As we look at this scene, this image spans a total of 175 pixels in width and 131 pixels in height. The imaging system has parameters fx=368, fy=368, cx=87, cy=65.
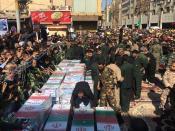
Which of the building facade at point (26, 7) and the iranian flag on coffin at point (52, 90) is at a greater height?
Result: the building facade at point (26, 7)

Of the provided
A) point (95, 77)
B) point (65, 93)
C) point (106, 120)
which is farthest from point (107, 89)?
point (106, 120)

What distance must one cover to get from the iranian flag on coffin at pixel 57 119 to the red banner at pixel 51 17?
63.8 ft

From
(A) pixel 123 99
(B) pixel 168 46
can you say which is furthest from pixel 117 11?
(A) pixel 123 99

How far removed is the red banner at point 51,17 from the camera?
27.6 metres

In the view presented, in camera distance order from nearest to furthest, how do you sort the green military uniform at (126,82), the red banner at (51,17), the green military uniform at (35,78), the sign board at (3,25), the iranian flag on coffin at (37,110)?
the iranian flag on coffin at (37,110), the green military uniform at (126,82), the green military uniform at (35,78), the sign board at (3,25), the red banner at (51,17)

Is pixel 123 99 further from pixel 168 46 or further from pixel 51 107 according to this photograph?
pixel 168 46

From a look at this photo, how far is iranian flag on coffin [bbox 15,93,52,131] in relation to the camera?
7614 millimetres

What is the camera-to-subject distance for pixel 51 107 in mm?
9062

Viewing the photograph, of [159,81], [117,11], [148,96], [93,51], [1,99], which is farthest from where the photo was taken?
[117,11]

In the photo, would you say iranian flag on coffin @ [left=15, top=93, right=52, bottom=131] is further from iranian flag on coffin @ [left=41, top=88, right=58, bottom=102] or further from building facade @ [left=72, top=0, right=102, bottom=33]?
building facade @ [left=72, top=0, right=102, bottom=33]

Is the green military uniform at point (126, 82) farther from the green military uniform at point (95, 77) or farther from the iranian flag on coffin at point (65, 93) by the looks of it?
the iranian flag on coffin at point (65, 93)

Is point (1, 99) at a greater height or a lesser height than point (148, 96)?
greater

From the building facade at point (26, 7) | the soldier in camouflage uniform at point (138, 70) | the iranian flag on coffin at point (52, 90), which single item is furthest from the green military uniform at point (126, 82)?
the building facade at point (26, 7)

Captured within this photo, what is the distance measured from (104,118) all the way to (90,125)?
0.55m
